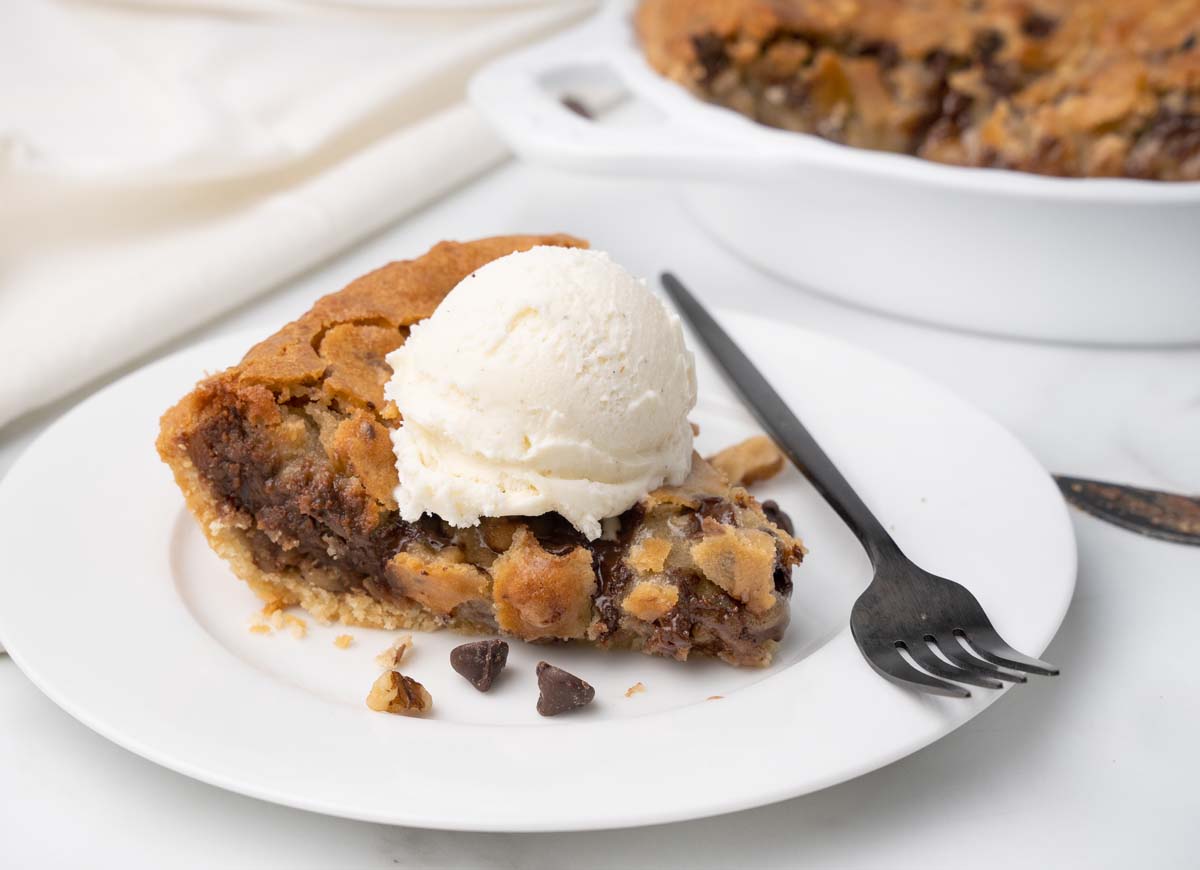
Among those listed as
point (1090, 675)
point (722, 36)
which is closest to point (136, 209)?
point (722, 36)

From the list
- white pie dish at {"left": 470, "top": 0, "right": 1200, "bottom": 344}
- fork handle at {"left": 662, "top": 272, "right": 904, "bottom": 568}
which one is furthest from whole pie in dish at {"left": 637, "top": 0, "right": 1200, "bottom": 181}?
fork handle at {"left": 662, "top": 272, "right": 904, "bottom": 568}

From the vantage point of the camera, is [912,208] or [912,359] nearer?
[912,208]

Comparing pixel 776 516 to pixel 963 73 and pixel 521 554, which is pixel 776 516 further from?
pixel 963 73

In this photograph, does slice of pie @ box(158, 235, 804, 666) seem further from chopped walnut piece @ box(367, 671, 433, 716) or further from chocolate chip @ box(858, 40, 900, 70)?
chocolate chip @ box(858, 40, 900, 70)

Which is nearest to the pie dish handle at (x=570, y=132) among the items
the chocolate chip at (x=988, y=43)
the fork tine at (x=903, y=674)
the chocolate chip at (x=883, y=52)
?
the chocolate chip at (x=883, y=52)

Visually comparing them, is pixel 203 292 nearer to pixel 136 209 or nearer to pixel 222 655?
pixel 136 209

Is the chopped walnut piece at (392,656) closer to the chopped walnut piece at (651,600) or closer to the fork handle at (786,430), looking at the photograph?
the chopped walnut piece at (651,600)
